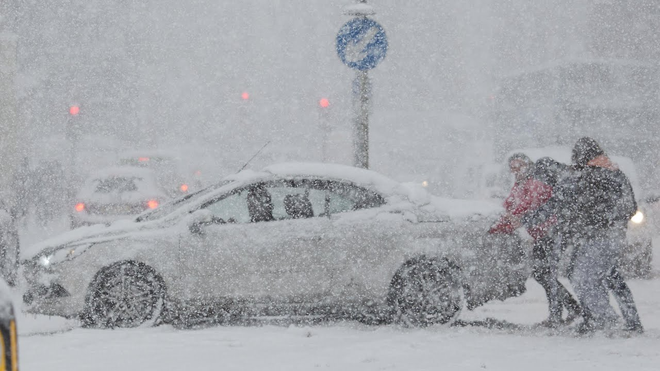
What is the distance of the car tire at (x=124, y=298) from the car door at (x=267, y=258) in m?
0.42

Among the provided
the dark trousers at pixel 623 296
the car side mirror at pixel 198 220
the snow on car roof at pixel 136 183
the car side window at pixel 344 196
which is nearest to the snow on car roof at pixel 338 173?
the car side window at pixel 344 196

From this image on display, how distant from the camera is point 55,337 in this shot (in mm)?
7785

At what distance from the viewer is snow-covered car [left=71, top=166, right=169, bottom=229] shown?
1402 cm

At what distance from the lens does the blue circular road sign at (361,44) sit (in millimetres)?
11562

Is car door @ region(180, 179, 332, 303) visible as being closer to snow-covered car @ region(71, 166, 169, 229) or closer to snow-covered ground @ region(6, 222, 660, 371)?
snow-covered ground @ region(6, 222, 660, 371)

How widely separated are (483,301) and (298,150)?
74.2ft

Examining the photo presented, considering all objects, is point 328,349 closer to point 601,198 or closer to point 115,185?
point 601,198

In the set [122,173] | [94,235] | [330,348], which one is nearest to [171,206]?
[94,235]

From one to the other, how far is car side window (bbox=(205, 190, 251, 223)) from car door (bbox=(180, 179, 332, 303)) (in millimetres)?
53

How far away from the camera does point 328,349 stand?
7289 millimetres

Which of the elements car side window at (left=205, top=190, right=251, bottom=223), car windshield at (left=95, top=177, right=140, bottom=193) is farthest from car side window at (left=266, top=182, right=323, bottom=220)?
car windshield at (left=95, top=177, right=140, bottom=193)

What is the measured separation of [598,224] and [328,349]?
2509 mm

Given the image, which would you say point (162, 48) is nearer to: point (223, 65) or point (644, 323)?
point (223, 65)

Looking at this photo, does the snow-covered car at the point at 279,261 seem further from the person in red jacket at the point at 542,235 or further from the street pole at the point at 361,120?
the street pole at the point at 361,120
